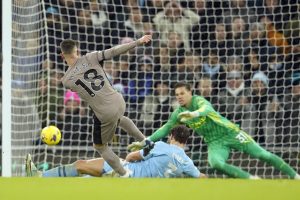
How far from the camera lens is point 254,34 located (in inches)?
439

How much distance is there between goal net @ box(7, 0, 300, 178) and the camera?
11023mm

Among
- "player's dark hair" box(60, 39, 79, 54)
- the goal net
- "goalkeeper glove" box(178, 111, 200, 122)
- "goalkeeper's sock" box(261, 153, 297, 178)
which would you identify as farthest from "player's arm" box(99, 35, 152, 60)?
the goal net

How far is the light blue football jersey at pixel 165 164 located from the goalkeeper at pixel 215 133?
0.82 m

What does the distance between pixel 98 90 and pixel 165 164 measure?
97 centimetres

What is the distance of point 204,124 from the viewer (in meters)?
9.75

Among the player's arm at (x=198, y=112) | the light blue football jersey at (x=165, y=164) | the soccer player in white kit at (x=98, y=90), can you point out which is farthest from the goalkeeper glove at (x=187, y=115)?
the soccer player in white kit at (x=98, y=90)

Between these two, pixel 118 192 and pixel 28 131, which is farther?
pixel 28 131

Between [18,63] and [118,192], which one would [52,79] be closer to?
[18,63]

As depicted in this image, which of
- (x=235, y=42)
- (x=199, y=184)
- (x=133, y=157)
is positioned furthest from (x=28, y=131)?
(x=199, y=184)

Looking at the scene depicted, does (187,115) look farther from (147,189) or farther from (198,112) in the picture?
(147,189)

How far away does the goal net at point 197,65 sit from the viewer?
1102 centimetres

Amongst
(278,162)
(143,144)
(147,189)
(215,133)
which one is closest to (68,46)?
(143,144)

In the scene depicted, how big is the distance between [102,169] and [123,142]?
8.25 ft

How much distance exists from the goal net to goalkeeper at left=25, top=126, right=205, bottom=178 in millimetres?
2187
